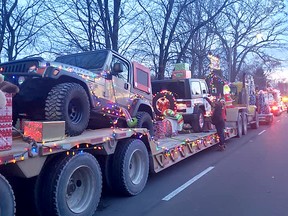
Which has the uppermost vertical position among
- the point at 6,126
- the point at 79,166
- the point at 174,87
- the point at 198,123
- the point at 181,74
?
the point at 181,74

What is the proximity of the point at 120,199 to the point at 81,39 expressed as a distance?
15208mm

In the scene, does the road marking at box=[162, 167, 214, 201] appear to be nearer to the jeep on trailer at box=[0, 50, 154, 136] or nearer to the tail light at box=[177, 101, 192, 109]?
the jeep on trailer at box=[0, 50, 154, 136]

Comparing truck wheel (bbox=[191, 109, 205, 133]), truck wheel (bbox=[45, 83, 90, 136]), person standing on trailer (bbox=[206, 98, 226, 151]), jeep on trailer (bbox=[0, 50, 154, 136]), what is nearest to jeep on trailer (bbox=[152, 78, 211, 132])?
truck wheel (bbox=[191, 109, 205, 133])

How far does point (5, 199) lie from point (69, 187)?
1.40 metres

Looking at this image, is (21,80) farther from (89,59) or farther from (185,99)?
(185,99)

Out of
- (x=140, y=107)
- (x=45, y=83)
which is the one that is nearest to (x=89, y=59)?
(x=140, y=107)

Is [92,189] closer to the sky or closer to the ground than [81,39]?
closer to the ground

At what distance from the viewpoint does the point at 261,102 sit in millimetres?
23062

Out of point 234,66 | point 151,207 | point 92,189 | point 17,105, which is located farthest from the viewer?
point 234,66

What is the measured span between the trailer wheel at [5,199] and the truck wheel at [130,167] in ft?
8.50

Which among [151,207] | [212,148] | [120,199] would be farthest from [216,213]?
[212,148]

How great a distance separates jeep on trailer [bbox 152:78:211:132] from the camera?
39.5 feet

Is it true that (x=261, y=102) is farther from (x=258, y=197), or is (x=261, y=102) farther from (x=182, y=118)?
(x=258, y=197)

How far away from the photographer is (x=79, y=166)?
491cm
